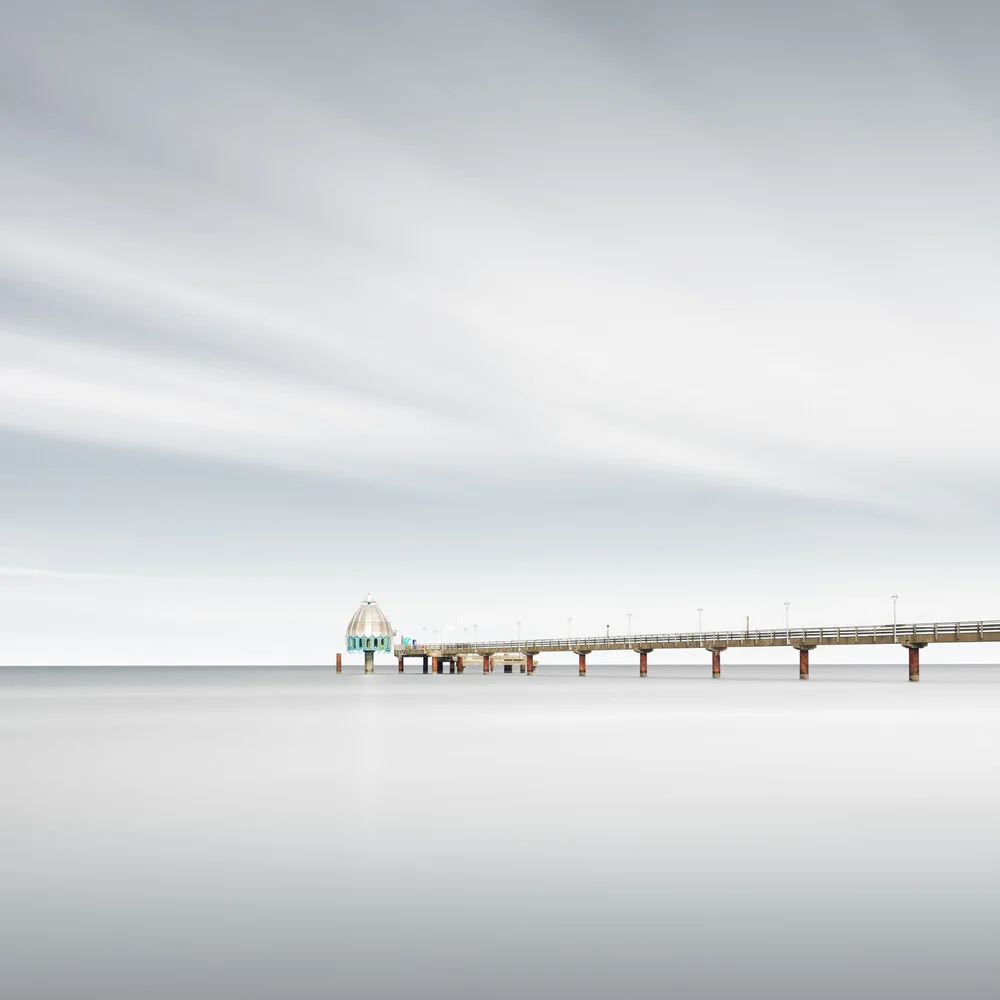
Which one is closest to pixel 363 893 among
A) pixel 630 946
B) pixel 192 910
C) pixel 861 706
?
pixel 192 910

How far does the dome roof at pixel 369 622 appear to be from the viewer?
6703 inches

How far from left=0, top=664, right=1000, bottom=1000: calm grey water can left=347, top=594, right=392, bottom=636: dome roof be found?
13408 cm

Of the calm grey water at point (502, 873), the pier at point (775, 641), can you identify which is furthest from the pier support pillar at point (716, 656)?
the calm grey water at point (502, 873)

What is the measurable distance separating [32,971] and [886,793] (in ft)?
63.9

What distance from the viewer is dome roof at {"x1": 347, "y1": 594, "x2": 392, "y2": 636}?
170 m

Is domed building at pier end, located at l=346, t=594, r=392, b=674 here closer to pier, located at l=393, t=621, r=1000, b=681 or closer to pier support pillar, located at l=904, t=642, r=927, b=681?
pier, located at l=393, t=621, r=1000, b=681

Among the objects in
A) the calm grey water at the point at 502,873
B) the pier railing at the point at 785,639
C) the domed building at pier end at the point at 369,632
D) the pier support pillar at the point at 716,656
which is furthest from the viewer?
the domed building at pier end at the point at 369,632

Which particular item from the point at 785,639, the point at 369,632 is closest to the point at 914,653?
the point at 785,639

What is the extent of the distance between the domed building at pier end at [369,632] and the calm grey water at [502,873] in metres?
134

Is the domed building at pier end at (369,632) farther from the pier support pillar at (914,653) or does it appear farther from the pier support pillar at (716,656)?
the pier support pillar at (914,653)

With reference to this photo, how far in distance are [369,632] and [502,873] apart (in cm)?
15584

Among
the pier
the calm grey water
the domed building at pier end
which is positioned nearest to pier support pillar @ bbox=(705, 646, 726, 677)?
the pier

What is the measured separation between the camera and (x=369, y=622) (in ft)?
560

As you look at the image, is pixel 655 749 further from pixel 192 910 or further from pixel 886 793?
A: pixel 192 910
